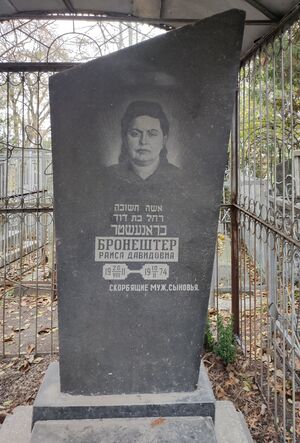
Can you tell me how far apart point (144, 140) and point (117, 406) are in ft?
4.53

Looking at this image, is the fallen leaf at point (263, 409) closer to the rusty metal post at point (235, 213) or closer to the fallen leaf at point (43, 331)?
the rusty metal post at point (235, 213)

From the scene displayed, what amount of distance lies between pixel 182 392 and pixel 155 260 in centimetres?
73

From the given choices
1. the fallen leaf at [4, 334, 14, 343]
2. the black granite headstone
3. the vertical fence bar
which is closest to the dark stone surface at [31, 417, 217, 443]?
the black granite headstone

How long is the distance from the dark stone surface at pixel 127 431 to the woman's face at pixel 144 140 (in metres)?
1.32

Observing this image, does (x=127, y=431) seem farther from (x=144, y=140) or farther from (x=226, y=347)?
(x=226, y=347)

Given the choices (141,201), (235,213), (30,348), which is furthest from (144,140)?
(30,348)

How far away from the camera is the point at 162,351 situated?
2.18 metres

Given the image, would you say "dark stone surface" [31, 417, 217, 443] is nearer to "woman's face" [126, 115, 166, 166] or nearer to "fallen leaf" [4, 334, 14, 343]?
"woman's face" [126, 115, 166, 166]

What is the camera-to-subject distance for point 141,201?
2.13 meters

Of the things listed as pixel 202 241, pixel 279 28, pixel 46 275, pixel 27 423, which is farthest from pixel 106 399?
pixel 46 275

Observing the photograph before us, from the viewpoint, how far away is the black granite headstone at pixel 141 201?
2.07 m

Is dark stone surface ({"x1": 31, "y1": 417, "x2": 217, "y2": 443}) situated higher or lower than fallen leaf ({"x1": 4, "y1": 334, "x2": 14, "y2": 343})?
higher

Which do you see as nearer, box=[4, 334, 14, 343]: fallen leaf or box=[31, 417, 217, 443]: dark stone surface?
box=[31, 417, 217, 443]: dark stone surface

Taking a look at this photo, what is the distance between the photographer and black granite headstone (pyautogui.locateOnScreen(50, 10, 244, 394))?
2.07 meters
